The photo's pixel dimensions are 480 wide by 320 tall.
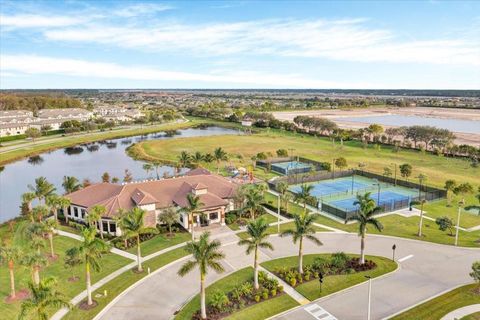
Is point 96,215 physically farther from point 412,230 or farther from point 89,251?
point 412,230

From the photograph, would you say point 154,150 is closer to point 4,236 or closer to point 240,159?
point 240,159

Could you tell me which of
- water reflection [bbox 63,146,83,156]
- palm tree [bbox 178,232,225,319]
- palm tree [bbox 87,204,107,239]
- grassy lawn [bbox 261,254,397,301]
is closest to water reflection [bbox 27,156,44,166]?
water reflection [bbox 63,146,83,156]

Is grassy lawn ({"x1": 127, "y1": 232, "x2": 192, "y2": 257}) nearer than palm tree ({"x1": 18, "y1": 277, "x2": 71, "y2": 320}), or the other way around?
palm tree ({"x1": 18, "y1": 277, "x2": 71, "y2": 320})

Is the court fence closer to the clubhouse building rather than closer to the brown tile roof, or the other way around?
the brown tile roof

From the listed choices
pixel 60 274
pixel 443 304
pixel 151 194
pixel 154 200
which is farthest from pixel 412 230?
pixel 60 274

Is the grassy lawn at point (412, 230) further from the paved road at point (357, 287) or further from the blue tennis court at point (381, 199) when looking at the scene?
the blue tennis court at point (381, 199)
